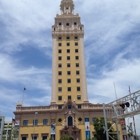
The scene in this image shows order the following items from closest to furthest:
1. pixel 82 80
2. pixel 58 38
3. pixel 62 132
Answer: pixel 62 132
pixel 82 80
pixel 58 38

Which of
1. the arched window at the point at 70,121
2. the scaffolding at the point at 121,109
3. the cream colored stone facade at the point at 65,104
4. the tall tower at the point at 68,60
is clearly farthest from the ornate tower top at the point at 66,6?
the scaffolding at the point at 121,109

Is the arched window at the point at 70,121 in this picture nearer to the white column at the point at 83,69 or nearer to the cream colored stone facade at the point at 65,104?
the cream colored stone facade at the point at 65,104

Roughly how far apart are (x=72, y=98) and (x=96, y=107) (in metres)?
7.86

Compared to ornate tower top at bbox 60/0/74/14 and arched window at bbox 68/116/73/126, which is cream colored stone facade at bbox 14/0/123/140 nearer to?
arched window at bbox 68/116/73/126

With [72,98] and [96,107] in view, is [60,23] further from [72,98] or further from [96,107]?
[96,107]

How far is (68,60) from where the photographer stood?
6588 cm

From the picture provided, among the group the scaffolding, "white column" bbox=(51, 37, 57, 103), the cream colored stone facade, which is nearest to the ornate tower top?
the cream colored stone facade

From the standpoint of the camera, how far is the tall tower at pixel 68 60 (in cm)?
6016

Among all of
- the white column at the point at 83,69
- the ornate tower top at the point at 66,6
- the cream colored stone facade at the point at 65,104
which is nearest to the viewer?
the cream colored stone facade at the point at 65,104

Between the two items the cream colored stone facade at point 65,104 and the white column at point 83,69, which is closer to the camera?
the cream colored stone facade at point 65,104

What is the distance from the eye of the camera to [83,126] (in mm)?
54906

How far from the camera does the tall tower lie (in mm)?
60156

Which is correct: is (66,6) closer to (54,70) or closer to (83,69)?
(54,70)

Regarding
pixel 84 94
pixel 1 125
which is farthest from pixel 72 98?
pixel 1 125
